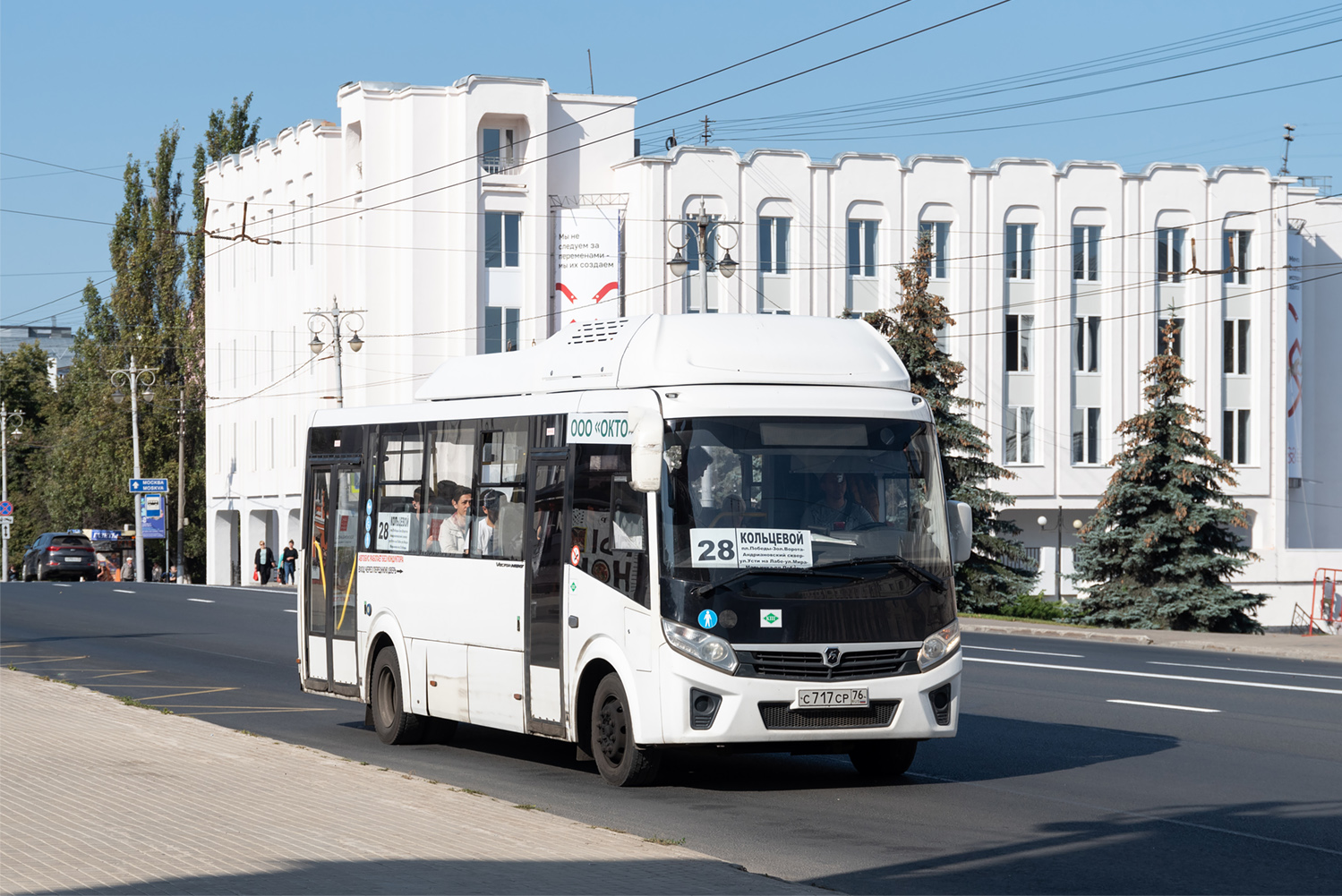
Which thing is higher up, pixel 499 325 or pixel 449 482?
pixel 499 325

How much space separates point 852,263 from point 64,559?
3115 centimetres

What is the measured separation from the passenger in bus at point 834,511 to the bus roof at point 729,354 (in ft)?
2.70

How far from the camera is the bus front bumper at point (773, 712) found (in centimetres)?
1112

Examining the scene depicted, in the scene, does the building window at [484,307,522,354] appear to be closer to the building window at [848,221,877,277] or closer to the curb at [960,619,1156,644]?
the building window at [848,221,877,277]

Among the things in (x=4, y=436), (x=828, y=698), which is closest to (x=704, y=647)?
(x=828, y=698)

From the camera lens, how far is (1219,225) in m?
71.4

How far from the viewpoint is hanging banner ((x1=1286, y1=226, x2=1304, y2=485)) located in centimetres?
7250

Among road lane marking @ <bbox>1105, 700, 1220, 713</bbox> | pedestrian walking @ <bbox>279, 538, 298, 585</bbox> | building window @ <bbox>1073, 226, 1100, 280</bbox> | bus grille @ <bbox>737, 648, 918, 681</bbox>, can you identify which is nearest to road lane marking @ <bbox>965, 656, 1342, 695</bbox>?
road lane marking @ <bbox>1105, 700, 1220, 713</bbox>

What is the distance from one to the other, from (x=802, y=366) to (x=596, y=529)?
5.80ft

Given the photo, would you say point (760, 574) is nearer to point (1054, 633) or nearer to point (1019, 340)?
point (1054, 633)

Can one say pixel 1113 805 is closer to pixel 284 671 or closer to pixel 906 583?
pixel 906 583

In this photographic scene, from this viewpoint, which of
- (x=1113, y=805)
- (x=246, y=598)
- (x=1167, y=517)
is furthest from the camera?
(x=246, y=598)

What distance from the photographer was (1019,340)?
69688mm

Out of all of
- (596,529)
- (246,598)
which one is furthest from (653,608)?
(246,598)
